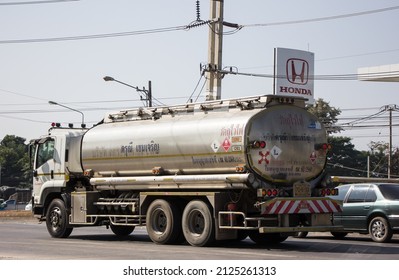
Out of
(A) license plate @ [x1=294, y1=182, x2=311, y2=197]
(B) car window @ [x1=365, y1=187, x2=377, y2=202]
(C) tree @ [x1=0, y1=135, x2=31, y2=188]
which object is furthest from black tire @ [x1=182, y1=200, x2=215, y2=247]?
(C) tree @ [x1=0, y1=135, x2=31, y2=188]

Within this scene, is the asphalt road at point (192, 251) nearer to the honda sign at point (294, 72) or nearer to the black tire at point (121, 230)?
the black tire at point (121, 230)

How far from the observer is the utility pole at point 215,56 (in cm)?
3228

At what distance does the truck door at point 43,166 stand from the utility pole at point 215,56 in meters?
9.34

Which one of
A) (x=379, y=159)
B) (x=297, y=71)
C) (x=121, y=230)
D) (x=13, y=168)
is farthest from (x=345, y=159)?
(x=121, y=230)

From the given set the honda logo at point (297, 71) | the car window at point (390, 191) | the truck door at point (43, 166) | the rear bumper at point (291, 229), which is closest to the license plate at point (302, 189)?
the rear bumper at point (291, 229)

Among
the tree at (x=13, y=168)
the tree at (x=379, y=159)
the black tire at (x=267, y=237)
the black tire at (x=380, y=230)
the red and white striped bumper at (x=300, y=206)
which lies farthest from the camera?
the tree at (x=13, y=168)

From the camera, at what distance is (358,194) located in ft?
73.5

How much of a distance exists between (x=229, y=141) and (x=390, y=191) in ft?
18.8

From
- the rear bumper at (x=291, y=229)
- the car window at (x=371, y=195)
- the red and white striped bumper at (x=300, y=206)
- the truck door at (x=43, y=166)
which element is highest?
the truck door at (x=43, y=166)

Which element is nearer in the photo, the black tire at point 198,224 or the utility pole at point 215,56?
the black tire at point 198,224

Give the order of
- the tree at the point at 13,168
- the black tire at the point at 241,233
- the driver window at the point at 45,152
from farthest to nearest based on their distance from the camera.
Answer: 1. the tree at the point at 13,168
2. the driver window at the point at 45,152
3. the black tire at the point at 241,233

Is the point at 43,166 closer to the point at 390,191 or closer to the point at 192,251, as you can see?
the point at 192,251

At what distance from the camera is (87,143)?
22.7 metres

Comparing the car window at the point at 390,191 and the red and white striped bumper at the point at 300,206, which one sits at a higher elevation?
the car window at the point at 390,191
